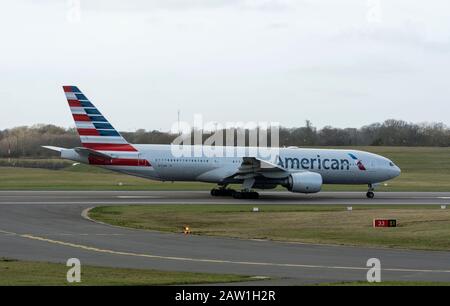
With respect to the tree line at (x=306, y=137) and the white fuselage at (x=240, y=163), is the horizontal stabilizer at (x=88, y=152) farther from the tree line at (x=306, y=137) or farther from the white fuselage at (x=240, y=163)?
the tree line at (x=306, y=137)

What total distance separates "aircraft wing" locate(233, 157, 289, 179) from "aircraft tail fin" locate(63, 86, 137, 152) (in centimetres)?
653

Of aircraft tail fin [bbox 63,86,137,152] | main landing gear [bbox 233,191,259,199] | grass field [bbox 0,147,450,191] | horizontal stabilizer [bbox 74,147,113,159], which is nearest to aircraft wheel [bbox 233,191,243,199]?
main landing gear [bbox 233,191,259,199]

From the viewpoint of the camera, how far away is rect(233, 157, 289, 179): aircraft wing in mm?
48463

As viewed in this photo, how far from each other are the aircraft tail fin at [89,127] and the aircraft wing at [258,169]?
6.53m

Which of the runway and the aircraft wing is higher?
the aircraft wing

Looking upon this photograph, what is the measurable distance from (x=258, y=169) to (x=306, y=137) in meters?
80.6

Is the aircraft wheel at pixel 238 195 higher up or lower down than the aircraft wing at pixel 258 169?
lower down

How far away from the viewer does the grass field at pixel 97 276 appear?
1812cm

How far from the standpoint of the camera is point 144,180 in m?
73.9

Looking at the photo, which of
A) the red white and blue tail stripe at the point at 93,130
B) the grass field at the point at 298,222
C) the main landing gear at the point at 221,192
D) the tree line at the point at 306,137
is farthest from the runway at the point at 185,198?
the tree line at the point at 306,137

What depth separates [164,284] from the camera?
58.6 feet

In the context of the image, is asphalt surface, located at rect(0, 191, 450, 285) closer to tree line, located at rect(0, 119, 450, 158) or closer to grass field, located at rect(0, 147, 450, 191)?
grass field, located at rect(0, 147, 450, 191)

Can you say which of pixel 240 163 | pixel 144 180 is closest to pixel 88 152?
pixel 240 163
